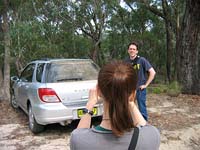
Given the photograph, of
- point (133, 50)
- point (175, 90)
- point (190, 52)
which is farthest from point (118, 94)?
point (190, 52)

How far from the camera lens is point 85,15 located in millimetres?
19219

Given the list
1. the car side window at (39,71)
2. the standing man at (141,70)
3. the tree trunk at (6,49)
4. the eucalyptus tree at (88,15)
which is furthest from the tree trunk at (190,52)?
the eucalyptus tree at (88,15)

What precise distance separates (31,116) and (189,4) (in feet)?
20.0

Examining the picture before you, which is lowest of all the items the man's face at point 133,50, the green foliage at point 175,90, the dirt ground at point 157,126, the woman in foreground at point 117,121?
the dirt ground at point 157,126

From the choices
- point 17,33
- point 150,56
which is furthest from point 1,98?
point 150,56

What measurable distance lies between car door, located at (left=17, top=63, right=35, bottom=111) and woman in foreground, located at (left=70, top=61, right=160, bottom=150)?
4.65 metres

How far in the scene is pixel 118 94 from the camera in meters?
1.54

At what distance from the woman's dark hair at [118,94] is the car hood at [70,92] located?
373cm

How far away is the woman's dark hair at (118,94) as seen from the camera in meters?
1.53

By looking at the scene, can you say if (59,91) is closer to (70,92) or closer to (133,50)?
(70,92)

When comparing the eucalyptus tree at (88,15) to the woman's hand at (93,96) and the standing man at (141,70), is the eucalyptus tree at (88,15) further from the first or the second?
the woman's hand at (93,96)

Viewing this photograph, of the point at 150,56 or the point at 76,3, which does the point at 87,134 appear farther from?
the point at 150,56

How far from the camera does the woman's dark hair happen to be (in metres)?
1.53

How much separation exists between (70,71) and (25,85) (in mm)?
1338
